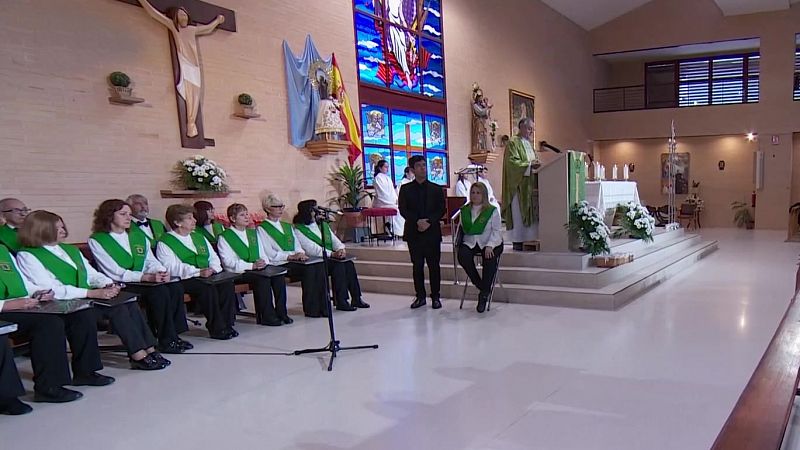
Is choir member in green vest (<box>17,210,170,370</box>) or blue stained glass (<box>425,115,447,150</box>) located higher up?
blue stained glass (<box>425,115,447,150</box>)

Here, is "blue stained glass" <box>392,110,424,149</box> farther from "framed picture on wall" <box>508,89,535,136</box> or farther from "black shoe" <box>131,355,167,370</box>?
"black shoe" <box>131,355,167,370</box>

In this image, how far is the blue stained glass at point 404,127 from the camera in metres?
9.82

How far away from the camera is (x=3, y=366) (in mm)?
3176

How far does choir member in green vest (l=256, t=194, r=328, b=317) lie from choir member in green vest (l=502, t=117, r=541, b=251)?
2.49m

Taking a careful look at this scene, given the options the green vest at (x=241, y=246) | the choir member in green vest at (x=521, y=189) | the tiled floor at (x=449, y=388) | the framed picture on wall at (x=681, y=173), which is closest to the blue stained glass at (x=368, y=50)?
the choir member in green vest at (x=521, y=189)

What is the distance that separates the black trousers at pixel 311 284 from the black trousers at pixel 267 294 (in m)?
0.26

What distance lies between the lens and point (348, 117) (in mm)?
8742

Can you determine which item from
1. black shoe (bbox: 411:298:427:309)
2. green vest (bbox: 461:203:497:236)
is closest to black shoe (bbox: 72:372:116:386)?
black shoe (bbox: 411:298:427:309)

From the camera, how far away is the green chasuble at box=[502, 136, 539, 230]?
6.52 m

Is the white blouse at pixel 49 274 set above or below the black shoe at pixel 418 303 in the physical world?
above

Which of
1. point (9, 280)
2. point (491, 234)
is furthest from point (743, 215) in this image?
point (9, 280)

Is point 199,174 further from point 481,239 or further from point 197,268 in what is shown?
point 481,239

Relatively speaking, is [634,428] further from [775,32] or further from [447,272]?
[775,32]

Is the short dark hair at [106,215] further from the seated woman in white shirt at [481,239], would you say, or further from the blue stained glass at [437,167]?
the blue stained glass at [437,167]
